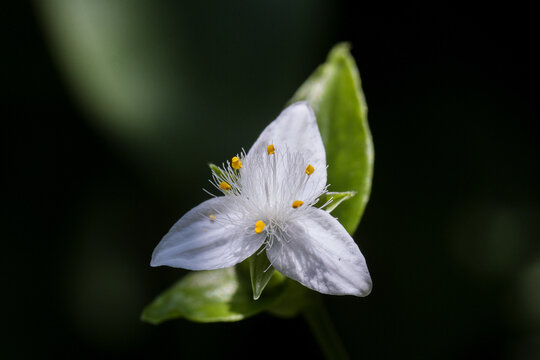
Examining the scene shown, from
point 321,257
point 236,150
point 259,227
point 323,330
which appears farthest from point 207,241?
point 236,150

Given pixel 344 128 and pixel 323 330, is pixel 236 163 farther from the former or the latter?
pixel 323 330

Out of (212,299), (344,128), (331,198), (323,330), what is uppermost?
(344,128)

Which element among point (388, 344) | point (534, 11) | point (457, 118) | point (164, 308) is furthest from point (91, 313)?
point (534, 11)

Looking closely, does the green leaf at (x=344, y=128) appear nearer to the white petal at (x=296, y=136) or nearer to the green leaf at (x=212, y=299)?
the white petal at (x=296, y=136)

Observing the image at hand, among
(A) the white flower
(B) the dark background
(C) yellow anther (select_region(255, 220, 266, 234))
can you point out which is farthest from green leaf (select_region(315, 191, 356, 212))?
(B) the dark background

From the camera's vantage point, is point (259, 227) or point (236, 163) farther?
point (236, 163)

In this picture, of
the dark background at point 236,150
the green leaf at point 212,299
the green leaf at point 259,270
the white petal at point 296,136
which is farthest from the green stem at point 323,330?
the dark background at point 236,150

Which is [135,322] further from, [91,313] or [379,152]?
[379,152]
